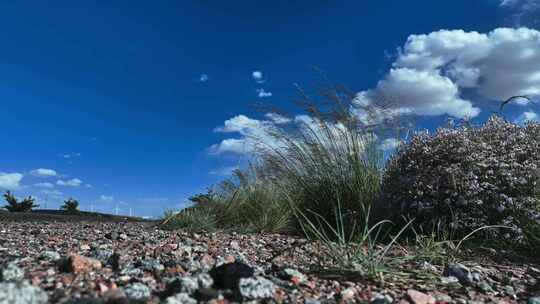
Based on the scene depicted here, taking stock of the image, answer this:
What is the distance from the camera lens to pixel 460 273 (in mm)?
2320

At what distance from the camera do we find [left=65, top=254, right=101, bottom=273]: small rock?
6.31 ft

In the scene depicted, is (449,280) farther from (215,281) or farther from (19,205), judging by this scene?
(19,205)

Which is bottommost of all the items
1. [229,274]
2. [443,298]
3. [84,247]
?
[443,298]

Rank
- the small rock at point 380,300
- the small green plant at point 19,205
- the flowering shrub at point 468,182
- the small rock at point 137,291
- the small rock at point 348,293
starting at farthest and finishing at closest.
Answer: the small green plant at point 19,205, the flowering shrub at point 468,182, the small rock at point 348,293, the small rock at point 380,300, the small rock at point 137,291

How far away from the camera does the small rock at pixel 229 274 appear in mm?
1744

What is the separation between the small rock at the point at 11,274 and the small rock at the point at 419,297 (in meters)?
1.55

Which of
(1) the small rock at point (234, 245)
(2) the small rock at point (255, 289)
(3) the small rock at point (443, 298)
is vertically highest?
(1) the small rock at point (234, 245)

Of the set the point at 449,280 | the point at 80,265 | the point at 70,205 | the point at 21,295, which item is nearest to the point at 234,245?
the point at 80,265

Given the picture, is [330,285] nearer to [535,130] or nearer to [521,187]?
[521,187]

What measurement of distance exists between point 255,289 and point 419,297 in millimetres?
720

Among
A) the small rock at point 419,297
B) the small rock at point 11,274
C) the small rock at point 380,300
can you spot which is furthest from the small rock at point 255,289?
the small rock at point 11,274

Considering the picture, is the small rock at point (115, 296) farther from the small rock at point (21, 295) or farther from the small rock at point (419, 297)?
the small rock at point (419, 297)

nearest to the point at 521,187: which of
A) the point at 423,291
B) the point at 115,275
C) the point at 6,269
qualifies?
the point at 423,291

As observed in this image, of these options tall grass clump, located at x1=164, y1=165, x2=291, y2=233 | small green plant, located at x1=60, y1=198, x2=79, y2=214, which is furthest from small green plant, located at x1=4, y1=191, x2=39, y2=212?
tall grass clump, located at x1=164, y1=165, x2=291, y2=233
